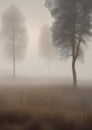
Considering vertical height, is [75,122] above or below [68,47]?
below

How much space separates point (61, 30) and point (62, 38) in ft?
2.01

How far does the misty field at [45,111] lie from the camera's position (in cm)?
1466

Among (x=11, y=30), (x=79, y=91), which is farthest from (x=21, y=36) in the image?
(x=79, y=91)

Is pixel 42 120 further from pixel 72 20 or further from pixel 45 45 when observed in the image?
pixel 45 45

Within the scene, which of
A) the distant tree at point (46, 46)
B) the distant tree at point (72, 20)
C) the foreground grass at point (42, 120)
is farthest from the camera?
the distant tree at point (46, 46)

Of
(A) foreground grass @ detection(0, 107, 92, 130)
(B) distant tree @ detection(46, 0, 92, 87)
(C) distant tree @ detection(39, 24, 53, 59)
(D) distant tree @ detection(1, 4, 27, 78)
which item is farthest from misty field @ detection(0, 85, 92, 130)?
(C) distant tree @ detection(39, 24, 53, 59)

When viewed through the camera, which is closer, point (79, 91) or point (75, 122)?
point (75, 122)

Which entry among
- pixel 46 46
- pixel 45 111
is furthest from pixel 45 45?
pixel 45 111

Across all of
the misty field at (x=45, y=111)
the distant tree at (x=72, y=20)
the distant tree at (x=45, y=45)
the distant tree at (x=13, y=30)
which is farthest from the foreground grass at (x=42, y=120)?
the distant tree at (x=45, y=45)

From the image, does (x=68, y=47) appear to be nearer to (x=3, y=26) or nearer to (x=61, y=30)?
(x=61, y=30)

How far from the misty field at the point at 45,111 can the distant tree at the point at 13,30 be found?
926 inches

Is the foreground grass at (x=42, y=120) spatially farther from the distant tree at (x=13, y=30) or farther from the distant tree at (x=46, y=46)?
the distant tree at (x=46, y=46)

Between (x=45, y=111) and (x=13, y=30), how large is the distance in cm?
3034

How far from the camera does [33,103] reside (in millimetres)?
18844
